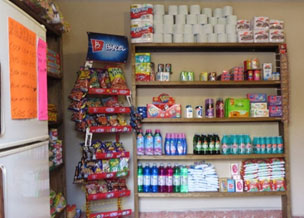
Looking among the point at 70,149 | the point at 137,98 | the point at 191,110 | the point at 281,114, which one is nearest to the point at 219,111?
the point at 191,110

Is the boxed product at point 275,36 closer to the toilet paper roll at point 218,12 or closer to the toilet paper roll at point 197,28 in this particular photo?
the toilet paper roll at point 218,12

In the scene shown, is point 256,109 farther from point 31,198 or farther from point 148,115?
point 31,198

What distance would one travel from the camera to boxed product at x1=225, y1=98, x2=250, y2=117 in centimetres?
288

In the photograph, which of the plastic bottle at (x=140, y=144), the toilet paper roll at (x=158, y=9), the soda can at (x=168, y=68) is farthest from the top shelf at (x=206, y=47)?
the plastic bottle at (x=140, y=144)

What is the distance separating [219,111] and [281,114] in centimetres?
73

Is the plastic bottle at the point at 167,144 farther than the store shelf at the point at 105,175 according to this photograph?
Yes

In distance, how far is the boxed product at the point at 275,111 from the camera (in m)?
2.89

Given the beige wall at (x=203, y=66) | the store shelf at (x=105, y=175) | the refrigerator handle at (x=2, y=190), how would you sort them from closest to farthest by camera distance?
the refrigerator handle at (x=2, y=190), the store shelf at (x=105, y=175), the beige wall at (x=203, y=66)

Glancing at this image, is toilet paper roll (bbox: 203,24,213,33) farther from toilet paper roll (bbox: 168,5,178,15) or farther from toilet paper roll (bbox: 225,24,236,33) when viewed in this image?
toilet paper roll (bbox: 168,5,178,15)

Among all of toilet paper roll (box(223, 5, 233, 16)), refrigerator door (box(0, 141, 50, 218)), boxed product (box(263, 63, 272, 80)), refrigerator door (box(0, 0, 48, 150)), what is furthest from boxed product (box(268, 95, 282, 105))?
refrigerator door (box(0, 0, 48, 150))

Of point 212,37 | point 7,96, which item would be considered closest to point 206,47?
point 212,37

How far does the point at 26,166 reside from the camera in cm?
96

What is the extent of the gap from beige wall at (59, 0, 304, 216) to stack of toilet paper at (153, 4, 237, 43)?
1.02 feet

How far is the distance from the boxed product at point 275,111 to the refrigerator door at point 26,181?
102 inches
